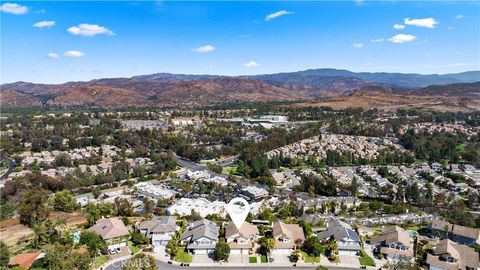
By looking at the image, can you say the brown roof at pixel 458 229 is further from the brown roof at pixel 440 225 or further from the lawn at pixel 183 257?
the lawn at pixel 183 257

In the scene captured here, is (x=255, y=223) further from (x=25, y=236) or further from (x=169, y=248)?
(x=25, y=236)

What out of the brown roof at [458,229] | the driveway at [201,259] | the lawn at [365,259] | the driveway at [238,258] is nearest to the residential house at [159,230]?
the driveway at [201,259]

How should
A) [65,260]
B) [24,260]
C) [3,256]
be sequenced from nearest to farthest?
1. [65,260]
2. [3,256]
3. [24,260]

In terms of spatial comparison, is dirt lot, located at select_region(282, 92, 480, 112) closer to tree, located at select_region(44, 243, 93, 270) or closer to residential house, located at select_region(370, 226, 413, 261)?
residential house, located at select_region(370, 226, 413, 261)

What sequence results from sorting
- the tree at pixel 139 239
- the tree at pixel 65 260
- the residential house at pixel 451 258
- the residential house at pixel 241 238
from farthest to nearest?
→ the tree at pixel 139 239, the residential house at pixel 241 238, the residential house at pixel 451 258, the tree at pixel 65 260

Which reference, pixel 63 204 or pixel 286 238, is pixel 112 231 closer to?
pixel 63 204

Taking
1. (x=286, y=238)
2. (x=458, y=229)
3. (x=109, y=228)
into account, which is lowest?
(x=458, y=229)

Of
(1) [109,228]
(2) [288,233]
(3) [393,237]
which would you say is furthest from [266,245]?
(1) [109,228]
